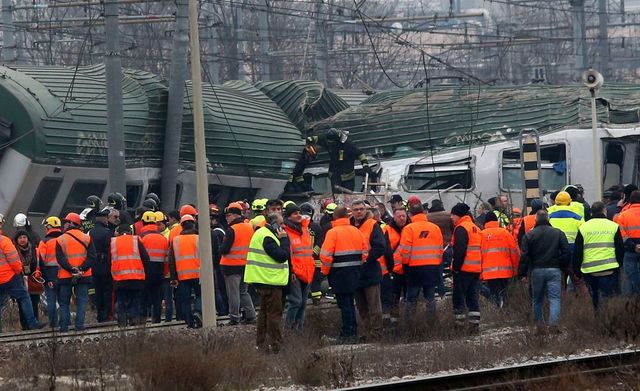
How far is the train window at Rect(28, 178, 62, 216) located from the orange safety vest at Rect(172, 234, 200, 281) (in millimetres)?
6993

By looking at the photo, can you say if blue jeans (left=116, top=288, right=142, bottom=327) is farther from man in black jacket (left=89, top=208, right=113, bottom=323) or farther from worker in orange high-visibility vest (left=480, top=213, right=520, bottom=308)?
→ worker in orange high-visibility vest (left=480, top=213, right=520, bottom=308)

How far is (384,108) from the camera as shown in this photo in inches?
A: 1264

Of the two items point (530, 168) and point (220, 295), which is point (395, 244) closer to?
point (220, 295)

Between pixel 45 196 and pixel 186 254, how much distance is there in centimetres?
732

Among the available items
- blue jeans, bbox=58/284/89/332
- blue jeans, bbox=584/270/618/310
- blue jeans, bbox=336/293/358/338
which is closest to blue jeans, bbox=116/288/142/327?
blue jeans, bbox=58/284/89/332

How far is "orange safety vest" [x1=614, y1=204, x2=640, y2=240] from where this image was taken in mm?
17516

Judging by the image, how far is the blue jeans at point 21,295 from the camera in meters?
19.2

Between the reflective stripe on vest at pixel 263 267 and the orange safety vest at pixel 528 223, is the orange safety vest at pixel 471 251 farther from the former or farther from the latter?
the reflective stripe on vest at pixel 263 267

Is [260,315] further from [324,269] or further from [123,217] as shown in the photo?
[123,217]

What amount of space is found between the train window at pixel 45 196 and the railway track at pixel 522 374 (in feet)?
45.0

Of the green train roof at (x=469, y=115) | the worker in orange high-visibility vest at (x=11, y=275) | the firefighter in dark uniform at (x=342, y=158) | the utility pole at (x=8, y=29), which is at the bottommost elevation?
the worker in orange high-visibility vest at (x=11, y=275)

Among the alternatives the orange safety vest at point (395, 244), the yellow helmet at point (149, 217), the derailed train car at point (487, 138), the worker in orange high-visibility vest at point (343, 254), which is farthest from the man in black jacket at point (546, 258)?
the derailed train car at point (487, 138)

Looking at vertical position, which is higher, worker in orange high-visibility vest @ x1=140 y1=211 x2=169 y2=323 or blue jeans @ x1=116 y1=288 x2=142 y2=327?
worker in orange high-visibility vest @ x1=140 y1=211 x2=169 y2=323

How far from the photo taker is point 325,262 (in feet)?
54.4
